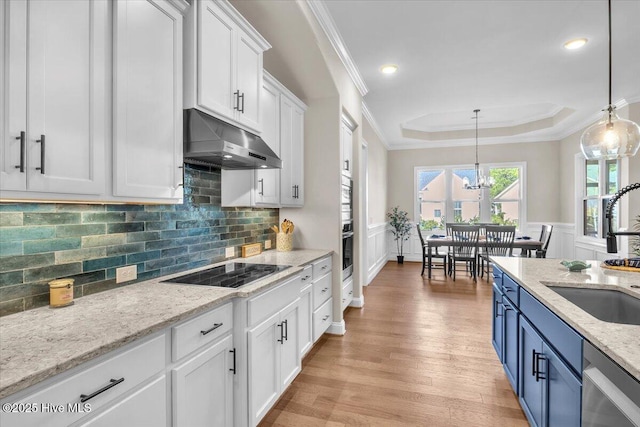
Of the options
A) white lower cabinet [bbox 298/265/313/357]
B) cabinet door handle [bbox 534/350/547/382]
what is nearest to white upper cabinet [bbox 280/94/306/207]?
white lower cabinet [bbox 298/265/313/357]

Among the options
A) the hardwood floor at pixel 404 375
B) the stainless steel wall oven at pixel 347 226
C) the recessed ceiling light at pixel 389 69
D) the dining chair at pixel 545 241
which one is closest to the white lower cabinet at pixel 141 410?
the hardwood floor at pixel 404 375

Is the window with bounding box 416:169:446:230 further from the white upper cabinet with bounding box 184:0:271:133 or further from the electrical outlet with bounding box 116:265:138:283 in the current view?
the electrical outlet with bounding box 116:265:138:283

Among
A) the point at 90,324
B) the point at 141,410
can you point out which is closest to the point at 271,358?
the point at 141,410

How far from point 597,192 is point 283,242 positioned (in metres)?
5.88

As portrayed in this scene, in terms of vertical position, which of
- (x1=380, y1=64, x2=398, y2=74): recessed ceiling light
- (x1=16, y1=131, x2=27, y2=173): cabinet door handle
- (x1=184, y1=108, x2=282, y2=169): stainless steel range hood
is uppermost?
(x1=380, y1=64, x2=398, y2=74): recessed ceiling light

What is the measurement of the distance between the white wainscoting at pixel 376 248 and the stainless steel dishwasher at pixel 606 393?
448 centimetres

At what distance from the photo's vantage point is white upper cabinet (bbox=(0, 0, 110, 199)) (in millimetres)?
1031

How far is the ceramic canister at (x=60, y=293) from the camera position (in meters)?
1.34

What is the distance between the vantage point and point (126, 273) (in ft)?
5.73

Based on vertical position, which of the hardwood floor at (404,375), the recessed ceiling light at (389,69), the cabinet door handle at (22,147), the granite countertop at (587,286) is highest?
the recessed ceiling light at (389,69)

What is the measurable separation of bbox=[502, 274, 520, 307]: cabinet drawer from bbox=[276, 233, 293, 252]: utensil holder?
184cm

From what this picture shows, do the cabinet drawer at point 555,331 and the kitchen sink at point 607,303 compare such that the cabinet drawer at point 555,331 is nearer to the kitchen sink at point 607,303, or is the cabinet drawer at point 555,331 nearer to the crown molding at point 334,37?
the kitchen sink at point 607,303

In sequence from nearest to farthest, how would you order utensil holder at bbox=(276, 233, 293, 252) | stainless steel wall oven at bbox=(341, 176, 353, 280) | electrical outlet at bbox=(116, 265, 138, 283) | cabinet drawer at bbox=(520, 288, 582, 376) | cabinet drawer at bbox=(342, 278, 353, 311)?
cabinet drawer at bbox=(520, 288, 582, 376) < electrical outlet at bbox=(116, 265, 138, 283) < utensil holder at bbox=(276, 233, 293, 252) < stainless steel wall oven at bbox=(341, 176, 353, 280) < cabinet drawer at bbox=(342, 278, 353, 311)

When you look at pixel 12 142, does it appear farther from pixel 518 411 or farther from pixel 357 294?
pixel 357 294
